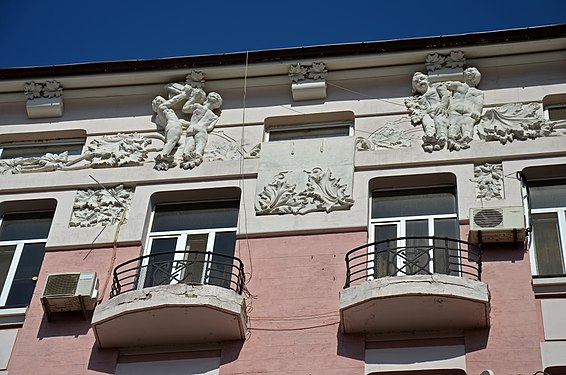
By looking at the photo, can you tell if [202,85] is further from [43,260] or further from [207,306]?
[207,306]

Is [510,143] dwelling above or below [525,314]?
above

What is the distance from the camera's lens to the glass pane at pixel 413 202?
16172 mm

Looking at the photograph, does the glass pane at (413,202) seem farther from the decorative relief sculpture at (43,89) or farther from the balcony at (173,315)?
the decorative relief sculpture at (43,89)

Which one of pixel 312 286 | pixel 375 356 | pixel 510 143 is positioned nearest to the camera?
pixel 375 356

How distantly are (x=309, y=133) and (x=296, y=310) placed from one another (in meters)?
3.92

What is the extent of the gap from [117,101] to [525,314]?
8.03 metres

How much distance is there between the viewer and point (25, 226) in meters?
17.4

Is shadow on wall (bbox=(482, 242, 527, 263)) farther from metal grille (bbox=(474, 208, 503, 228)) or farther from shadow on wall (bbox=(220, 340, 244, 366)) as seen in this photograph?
shadow on wall (bbox=(220, 340, 244, 366))

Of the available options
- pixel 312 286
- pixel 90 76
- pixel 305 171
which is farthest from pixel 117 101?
pixel 312 286

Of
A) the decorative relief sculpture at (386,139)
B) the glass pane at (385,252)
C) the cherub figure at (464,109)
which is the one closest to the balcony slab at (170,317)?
the glass pane at (385,252)

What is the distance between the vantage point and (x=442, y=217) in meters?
15.9

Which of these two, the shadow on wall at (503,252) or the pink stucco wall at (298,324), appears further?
the shadow on wall at (503,252)

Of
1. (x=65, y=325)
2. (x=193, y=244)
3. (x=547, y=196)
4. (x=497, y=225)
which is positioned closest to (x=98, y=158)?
(x=193, y=244)

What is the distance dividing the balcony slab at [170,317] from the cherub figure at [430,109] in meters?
4.12
